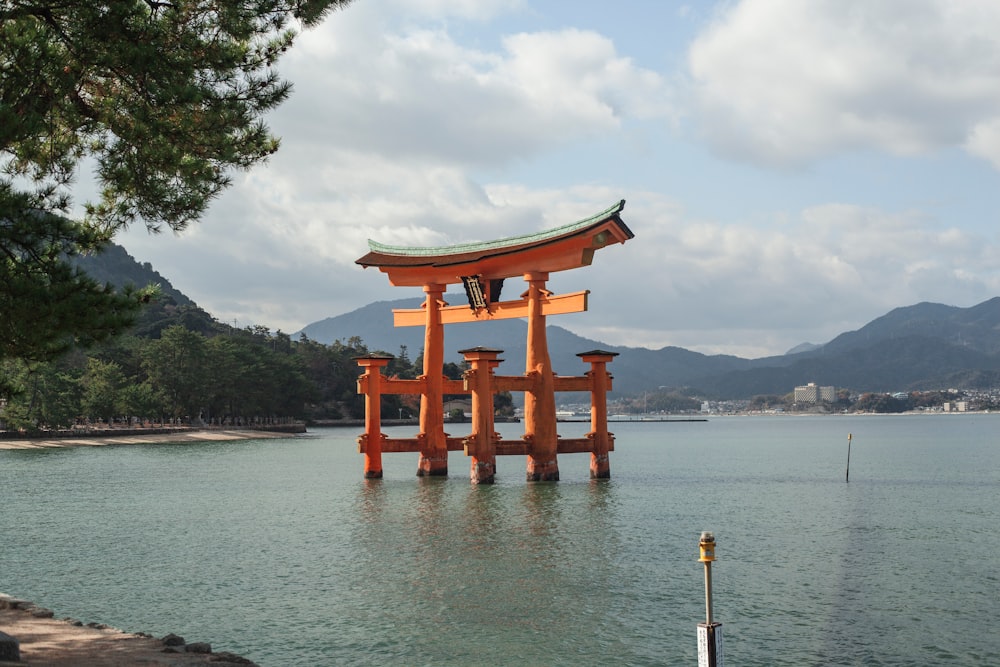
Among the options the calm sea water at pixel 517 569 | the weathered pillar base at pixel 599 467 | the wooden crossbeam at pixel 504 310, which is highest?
the wooden crossbeam at pixel 504 310

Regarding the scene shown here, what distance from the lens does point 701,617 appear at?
12797 mm

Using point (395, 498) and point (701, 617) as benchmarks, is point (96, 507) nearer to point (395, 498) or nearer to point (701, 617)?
point (395, 498)

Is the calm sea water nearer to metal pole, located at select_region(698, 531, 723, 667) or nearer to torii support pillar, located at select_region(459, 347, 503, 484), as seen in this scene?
torii support pillar, located at select_region(459, 347, 503, 484)

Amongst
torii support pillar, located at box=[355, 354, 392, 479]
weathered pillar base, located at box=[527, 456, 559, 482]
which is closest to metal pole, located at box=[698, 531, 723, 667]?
torii support pillar, located at box=[355, 354, 392, 479]

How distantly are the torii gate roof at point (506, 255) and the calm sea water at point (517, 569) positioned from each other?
7446 millimetres

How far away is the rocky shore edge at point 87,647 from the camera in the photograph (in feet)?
28.6

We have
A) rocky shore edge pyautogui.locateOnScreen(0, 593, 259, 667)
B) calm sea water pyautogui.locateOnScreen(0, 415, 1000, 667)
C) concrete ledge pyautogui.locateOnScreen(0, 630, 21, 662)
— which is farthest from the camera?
calm sea water pyautogui.locateOnScreen(0, 415, 1000, 667)

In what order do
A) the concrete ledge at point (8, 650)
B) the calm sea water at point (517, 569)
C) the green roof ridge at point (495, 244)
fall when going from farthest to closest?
the green roof ridge at point (495, 244) < the calm sea water at point (517, 569) < the concrete ledge at point (8, 650)

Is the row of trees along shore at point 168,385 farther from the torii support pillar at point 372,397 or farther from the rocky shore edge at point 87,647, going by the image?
the rocky shore edge at point 87,647

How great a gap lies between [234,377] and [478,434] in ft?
194

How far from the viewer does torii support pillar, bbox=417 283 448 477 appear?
31.8 metres

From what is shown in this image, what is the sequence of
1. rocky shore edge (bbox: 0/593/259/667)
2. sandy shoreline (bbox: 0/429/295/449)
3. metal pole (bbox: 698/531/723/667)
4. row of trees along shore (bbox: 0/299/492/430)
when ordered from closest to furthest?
rocky shore edge (bbox: 0/593/259/667) < metal pole (bbox: 698/531/723/667) < sandy shoreline (bbox: 0/429/295/449) < row of trees along shore (bbox: 0/299/492/430)

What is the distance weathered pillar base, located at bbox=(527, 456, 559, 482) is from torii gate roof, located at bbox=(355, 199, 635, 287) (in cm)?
663

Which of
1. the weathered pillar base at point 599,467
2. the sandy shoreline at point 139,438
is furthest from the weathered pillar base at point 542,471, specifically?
the sandy shoreline at point 139,438
